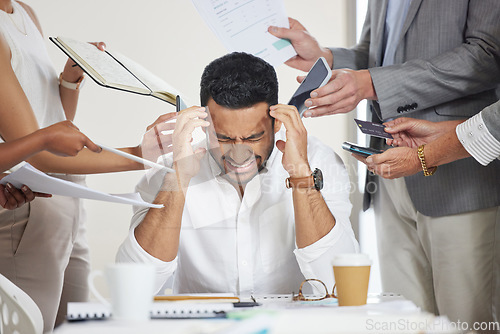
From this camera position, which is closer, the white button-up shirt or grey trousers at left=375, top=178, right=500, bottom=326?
the white button-up shirt

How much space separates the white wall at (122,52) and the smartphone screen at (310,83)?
22cm

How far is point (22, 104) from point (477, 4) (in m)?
1.12

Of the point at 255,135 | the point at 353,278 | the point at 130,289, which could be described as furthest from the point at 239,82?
the point at 130,289

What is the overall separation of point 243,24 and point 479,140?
632 mm

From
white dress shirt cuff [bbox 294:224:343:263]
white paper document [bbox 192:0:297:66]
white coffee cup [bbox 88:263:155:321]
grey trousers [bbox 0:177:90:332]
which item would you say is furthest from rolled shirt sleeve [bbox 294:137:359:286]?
grey trousers [bbox 0:177:90:332]

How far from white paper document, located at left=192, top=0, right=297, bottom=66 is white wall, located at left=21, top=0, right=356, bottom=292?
0.09 metres

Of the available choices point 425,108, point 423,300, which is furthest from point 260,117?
point 423,300

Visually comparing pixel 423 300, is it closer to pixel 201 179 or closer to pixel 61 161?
pixel 201 179

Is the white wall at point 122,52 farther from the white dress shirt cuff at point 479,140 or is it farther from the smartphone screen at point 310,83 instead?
the white dress shirt cuff at point 479,140

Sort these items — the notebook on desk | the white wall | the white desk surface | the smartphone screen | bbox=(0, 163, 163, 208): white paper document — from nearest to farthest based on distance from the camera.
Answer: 1. the white desk surface
2. the notebook on desk
3. bbox=(0, 163, 163, 208): white paper document
4. the smartphone screen
5. the white wall

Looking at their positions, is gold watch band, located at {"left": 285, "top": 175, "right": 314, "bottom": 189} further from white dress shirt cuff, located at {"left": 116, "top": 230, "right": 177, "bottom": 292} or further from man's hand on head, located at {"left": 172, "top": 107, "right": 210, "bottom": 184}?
white dress shirt cuff, located at {"left": 116, "top": 230, "right": 177, "bottom": 292}

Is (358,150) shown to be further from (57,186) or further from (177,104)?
(57,186)

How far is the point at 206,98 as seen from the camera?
1.29 m

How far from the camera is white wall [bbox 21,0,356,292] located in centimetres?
152
